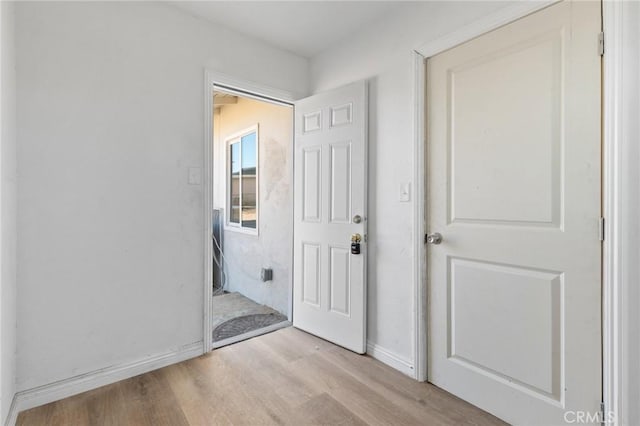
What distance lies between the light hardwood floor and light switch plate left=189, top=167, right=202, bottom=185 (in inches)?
51.6

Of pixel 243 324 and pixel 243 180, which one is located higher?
pixel 243 180

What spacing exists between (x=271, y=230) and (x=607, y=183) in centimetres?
286

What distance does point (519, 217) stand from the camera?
157cm

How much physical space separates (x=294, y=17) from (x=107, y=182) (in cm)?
175

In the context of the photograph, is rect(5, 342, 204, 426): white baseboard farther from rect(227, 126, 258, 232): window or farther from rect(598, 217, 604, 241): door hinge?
rect(598, 217, 604, 241): door hinge

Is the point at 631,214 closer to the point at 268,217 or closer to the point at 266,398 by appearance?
the point at 266,398

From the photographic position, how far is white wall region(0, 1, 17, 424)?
4.57 feet

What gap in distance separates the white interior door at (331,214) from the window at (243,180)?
4.05 feet

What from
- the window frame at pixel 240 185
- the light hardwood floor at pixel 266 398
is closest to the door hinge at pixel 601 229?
the light hardwood floor at pixel 266 398

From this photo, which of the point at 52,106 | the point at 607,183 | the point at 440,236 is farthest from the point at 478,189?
the point at 52,106

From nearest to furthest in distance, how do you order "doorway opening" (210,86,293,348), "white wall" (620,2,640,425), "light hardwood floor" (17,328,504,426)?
"white wall" (620,2,640,425) → "light hardwood floor" (17,328,504,426) → "doorway opening" (210,86,293,348)

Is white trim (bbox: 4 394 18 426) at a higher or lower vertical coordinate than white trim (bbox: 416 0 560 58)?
lower

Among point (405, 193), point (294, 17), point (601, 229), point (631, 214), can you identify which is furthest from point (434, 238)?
point (294, 17)
